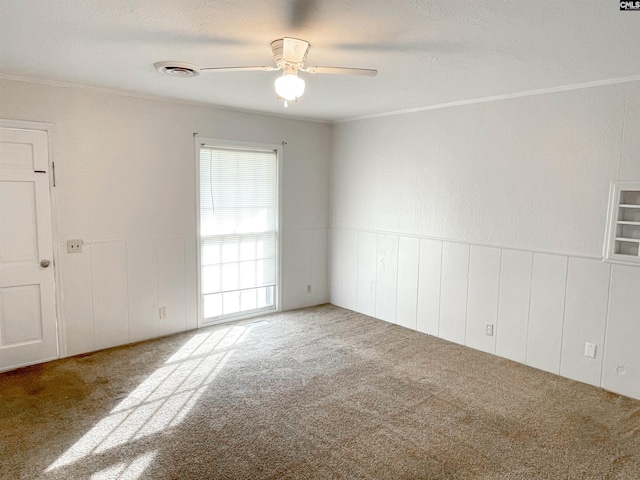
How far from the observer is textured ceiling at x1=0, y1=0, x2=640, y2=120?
2133mm

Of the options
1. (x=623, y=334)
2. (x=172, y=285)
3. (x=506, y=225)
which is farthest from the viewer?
(x=172, y=285)

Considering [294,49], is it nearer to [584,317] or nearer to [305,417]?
[305,417]

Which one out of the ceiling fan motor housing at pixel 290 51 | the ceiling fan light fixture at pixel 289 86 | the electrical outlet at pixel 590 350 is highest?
the ceiling fan motor housing at pixel 290 51

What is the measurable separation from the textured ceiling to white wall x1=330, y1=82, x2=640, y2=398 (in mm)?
419

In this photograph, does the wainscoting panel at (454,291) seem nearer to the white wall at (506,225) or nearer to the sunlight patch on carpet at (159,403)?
the white wall at (506,225)

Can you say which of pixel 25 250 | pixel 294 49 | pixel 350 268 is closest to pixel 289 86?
pixel 294 49

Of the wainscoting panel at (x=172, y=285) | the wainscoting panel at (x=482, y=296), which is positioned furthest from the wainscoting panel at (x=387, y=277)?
the wainscoting panel at (x=172, y=285)

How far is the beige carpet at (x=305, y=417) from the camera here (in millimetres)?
2486

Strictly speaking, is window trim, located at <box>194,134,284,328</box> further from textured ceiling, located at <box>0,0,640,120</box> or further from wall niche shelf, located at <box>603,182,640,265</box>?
wall niche shelf, located at <box>603,182,640,265</box>

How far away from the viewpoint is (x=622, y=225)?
3389 mm

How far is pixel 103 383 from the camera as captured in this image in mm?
3488

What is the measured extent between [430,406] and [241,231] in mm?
2929

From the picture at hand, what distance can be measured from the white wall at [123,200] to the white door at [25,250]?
0.39 ft

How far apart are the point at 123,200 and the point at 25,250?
927mm
